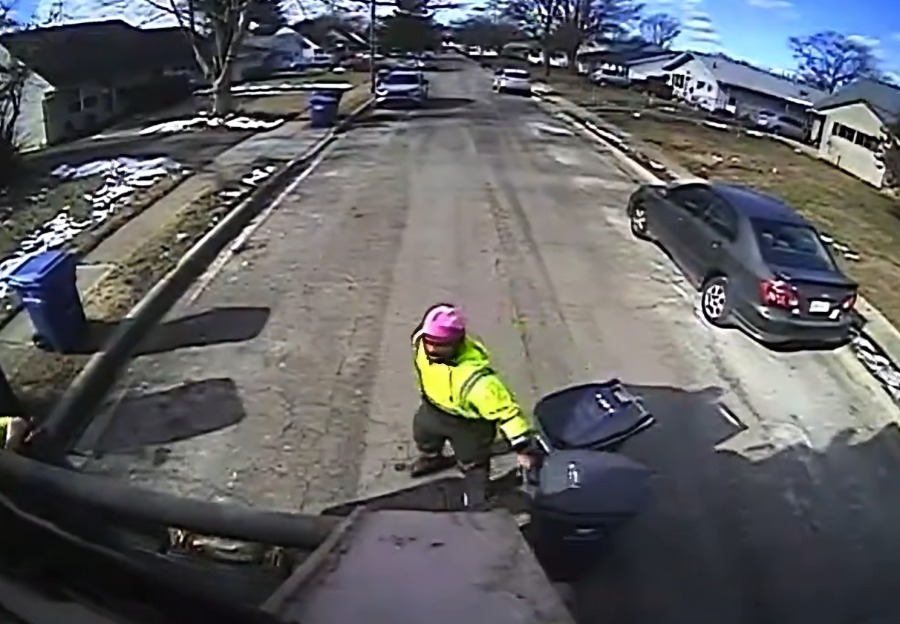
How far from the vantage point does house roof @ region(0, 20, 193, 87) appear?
3091 cm

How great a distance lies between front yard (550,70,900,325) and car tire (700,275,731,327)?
168cm

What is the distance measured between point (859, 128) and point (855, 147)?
0.48m

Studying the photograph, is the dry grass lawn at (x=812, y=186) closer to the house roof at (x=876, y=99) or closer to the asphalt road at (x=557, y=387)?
the house roof at (x=876, y=99)

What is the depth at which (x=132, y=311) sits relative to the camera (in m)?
8.19

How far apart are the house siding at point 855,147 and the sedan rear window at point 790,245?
35.2ft

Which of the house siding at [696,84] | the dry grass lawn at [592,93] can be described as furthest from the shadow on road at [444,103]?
the house siding at [696,84]

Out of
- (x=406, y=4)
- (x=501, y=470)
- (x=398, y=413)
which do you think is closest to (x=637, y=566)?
(x=501, y=470)

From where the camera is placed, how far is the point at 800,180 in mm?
17328

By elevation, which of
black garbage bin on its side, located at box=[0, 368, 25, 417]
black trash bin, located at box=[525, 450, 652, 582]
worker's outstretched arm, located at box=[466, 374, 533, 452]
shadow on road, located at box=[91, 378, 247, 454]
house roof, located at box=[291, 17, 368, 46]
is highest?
worker's outstretched arm, located at box=[466, 374, 533, 452]

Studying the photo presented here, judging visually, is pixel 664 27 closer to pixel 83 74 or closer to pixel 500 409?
pixel 500 409

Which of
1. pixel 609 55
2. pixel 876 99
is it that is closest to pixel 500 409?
pixel 876 99

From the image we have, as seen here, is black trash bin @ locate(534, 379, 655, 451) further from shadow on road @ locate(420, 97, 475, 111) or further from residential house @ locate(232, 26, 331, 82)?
residential house @ locate(232, 26, 331, 82)

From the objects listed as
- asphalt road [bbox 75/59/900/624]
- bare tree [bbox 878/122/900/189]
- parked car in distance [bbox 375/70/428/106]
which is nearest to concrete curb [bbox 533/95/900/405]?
asphalt road [bbox 75/59/900/624]

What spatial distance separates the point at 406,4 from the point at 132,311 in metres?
47.7
